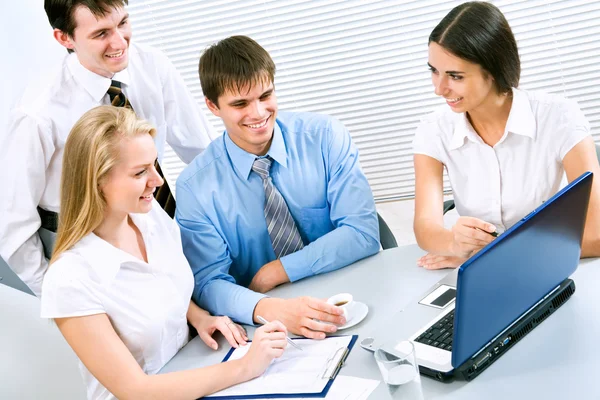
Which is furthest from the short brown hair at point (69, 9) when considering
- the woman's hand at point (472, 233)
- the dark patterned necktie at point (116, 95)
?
the woman's hand at point (472, 233)

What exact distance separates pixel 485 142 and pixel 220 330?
3.18 feet

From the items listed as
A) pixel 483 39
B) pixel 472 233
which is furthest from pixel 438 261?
pixel 483 39

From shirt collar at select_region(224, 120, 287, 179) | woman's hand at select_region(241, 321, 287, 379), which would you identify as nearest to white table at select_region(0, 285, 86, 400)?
woman's hand at select_region(241, 321, 287, 379)

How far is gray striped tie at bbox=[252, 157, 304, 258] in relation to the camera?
213 centimetres

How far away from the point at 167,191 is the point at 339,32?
1206 mm

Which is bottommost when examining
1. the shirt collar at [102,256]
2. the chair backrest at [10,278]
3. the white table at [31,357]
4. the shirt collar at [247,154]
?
the chair backrest at [10,278]

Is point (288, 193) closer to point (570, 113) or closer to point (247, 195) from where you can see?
point (247, 195)

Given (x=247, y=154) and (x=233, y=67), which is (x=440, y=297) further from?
(x=233, y=67)

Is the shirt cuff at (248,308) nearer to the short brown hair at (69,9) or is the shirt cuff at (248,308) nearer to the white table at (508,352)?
the white table at (508,352)

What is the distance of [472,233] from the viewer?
1661 mm

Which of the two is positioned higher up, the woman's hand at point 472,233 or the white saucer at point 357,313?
the woman's hand at point 472,233

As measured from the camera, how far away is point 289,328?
1.69 metres

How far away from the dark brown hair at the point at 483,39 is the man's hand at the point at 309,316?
2.63ft

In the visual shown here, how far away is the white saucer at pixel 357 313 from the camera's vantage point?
1642 mm
